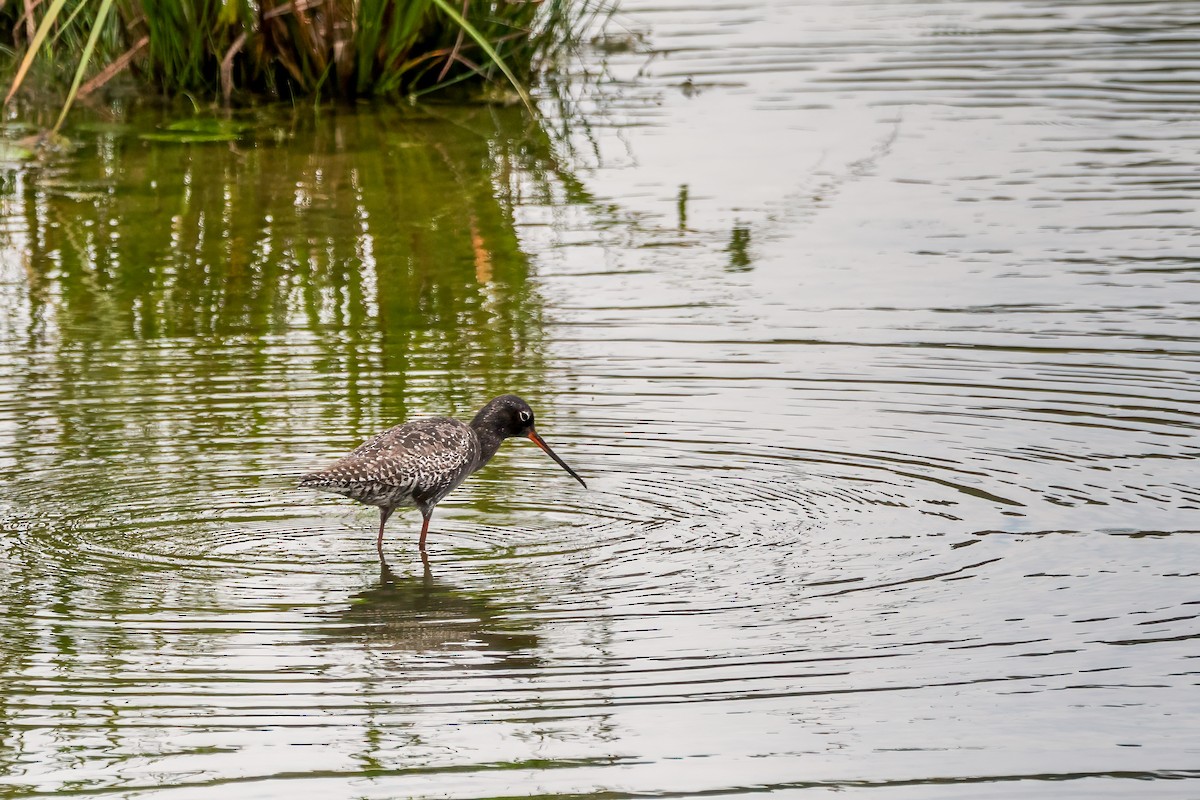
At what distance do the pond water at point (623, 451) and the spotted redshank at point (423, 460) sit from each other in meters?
0.22

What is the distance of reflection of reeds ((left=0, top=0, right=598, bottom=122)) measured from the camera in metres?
15.1

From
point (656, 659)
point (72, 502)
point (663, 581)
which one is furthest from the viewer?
point (72, 502)

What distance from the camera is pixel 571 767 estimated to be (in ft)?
18.6

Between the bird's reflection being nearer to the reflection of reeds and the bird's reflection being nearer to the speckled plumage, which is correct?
the speckled plumage

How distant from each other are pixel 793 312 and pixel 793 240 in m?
1.60

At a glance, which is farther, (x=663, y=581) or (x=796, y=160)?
(x=796, y=160)

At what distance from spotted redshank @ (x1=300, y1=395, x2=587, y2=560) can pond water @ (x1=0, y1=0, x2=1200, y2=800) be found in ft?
0.72

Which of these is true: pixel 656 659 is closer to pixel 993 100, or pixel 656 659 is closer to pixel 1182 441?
pixel 1182 441

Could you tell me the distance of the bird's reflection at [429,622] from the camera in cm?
664

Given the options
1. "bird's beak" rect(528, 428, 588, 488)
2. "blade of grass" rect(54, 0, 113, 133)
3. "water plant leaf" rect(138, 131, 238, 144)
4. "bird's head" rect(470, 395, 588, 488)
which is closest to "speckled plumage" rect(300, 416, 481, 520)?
"bird's head" rect(470, 395, 588, 488)

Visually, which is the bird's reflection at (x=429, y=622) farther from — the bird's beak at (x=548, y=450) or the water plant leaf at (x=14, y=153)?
the water plant leaf at (x=14, y=153)

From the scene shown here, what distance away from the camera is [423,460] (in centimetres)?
776

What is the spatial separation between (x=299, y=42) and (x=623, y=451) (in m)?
8.01

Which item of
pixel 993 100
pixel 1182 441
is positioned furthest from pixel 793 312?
pixel 993 100
